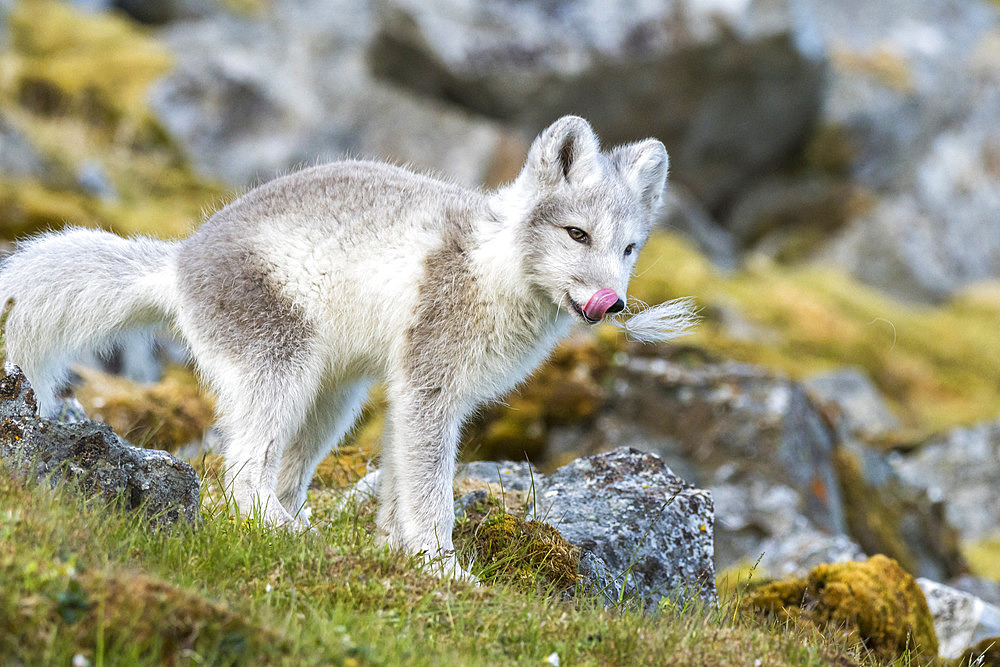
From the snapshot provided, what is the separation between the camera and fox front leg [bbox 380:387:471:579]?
6199mm

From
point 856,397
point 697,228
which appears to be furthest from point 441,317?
point 697,228

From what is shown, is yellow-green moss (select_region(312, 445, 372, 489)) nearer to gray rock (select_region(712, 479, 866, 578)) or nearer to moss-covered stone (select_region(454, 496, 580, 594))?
moss-covered stone (select_region(454, 496, 580, 594))

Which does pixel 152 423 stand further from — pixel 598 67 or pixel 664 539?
pixel 598 67

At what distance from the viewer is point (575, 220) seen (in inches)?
260

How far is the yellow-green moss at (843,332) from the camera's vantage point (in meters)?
19.1

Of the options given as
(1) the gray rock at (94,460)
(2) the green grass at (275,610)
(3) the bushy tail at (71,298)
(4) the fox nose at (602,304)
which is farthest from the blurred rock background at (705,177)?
(2) the green grass at (275,610)

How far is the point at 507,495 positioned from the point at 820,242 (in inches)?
874

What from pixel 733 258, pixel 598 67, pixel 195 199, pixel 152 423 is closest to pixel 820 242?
pixel 733 258

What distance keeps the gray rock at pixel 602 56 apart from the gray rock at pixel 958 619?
15016 mm

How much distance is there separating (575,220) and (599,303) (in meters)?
0.74

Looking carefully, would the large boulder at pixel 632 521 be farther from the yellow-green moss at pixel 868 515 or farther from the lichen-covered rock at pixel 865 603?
the yellow-green moss at pixel 868 515

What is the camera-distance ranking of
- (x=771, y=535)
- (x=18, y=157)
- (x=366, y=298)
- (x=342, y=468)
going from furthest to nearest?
1. (x=18, y=157)
2. (x=771, y=535)
3. (x=342, y=468)
4. (x=366, y=298)

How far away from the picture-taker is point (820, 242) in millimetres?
27016

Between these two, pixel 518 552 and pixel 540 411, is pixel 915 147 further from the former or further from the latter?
pixel 518 552
